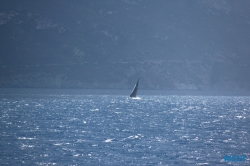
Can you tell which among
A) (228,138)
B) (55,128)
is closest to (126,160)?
(228,138)

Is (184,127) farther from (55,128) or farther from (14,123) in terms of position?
(14,123)

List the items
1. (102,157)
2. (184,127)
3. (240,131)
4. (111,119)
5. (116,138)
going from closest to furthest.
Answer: (102,157) → (116,138) → (240,131) → (184,127) → (111,119)

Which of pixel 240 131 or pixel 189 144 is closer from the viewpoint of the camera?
pixel 189 144

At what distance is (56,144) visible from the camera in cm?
4678

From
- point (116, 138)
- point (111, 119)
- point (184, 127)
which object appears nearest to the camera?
point (116, 138)

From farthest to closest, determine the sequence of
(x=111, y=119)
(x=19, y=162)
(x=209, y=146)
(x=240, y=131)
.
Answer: (x=111, y=119) → (x=240, y=131) → (x=209, y=146) → (x=19, y=162)

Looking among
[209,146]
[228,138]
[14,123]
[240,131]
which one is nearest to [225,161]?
[209,146]

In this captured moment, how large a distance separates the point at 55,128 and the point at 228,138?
74.0 ft

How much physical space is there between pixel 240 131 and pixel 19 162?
3280 cm

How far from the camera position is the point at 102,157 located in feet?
132

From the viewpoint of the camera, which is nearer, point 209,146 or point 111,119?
point 209,146

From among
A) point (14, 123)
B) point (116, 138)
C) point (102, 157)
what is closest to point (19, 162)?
point (102, 157)

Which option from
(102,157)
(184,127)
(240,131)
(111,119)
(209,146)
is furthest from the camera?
(111,119)

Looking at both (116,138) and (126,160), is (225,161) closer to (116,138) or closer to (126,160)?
(126,160)
